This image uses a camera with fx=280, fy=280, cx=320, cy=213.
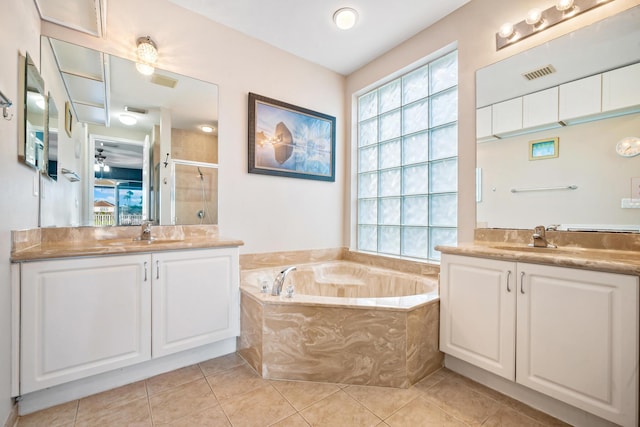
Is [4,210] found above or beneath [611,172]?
beneath

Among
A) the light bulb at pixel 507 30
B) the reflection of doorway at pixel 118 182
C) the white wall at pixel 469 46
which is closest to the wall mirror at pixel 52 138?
the reflection of doorway at pixel 118 182

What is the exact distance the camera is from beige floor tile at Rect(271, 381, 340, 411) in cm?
154

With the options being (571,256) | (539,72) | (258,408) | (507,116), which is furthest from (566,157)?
(258,408)

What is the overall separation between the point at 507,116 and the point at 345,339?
1859 mm

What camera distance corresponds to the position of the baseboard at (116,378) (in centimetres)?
145

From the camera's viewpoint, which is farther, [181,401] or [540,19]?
[540,19]

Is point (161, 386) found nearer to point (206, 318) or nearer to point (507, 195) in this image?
point (206, 318)

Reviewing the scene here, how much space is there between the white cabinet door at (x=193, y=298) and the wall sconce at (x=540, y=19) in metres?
2.39

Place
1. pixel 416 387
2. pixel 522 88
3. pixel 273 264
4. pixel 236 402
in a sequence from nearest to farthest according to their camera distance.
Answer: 1. pixel 236 402
2. pixel 416 387
3. pixel 522 88
4. pixel 273 264

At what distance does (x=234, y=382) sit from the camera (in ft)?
5.64

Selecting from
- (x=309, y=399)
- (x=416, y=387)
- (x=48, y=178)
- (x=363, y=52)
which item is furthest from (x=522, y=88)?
(x=48, y=178)

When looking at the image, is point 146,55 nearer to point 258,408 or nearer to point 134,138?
point 134,138

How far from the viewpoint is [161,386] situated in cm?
167

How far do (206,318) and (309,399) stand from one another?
2.77 feet
